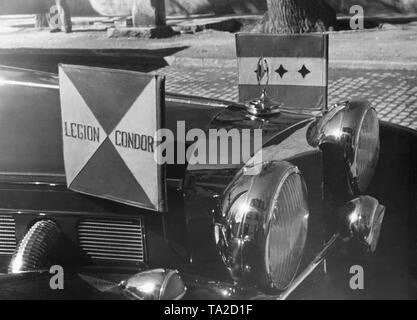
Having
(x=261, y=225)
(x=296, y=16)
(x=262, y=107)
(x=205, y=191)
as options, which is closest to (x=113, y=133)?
(x=205, y=191)

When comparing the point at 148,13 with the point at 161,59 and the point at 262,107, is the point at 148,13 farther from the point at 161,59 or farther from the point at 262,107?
the point at 262,107

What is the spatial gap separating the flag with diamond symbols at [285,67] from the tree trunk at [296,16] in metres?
8.30

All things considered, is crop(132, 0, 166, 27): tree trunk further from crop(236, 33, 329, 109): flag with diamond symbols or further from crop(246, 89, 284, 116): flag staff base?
crop(246, 89, 284, 116): flag staff base

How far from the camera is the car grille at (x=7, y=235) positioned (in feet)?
8.32

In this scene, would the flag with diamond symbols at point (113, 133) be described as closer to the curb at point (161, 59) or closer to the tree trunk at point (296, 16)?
the curb at point (161, 59)

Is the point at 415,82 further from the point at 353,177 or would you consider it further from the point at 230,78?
the point at 353,177

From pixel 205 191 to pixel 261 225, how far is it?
366mm

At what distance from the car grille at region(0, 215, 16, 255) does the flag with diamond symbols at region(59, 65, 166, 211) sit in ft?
1.09

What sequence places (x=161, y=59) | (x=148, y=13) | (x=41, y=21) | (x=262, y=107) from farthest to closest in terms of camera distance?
(x=41, y=21), (x=148, y=13), (x=161, y=59), (x=262, y=107)

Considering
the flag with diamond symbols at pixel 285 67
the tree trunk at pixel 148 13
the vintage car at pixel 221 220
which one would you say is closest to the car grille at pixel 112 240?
the vintage car at pixel 221 220

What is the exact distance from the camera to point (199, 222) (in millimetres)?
2330

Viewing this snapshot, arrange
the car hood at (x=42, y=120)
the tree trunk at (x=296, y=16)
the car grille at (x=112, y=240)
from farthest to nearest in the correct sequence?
the tree trunk at (x=296, y=16), the car hood at (x=42, y=120), the car grille at (x=112, y=240)

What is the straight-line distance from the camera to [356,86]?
8117 mm
